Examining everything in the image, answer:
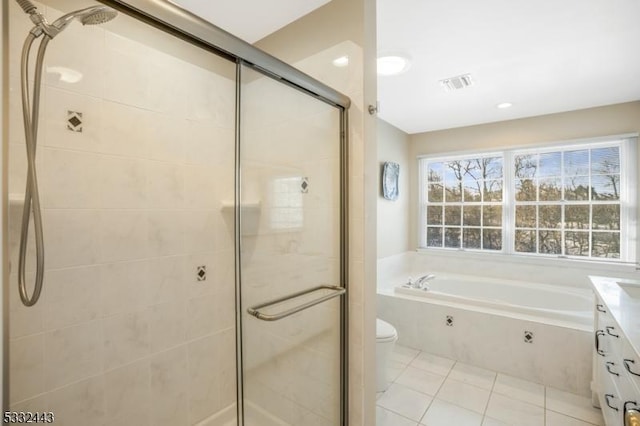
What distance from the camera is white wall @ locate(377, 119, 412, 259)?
3.61m

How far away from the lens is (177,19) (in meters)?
0.97

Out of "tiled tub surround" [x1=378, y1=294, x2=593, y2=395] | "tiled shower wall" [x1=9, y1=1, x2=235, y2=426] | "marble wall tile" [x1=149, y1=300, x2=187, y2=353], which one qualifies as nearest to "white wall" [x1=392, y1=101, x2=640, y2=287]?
"tiled tub surround" [x1=378, y1=294, x2=593, y2=395]

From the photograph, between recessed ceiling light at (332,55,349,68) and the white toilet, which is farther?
the white toilet

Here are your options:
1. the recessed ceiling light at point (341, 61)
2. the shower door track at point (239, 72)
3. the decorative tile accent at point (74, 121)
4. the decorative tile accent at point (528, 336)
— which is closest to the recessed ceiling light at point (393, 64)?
the recessed ceiling light at point (341, 61)

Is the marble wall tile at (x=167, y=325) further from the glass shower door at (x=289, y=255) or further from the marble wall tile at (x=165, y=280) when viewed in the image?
the glass shower door at (x=289, y=255)

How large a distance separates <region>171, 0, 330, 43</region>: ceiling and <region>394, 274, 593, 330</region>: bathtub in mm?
2542

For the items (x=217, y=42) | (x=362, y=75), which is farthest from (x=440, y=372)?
(x=217, y=42)

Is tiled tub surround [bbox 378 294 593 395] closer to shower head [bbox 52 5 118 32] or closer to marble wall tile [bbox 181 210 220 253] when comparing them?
marble wall tile [bbox 181 210 220 253]

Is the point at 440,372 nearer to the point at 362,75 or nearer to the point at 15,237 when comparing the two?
the point at 362,75

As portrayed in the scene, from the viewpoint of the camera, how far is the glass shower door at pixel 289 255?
1.30 metres

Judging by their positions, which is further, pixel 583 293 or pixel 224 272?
pixel 583 293

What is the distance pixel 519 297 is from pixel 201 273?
327cm

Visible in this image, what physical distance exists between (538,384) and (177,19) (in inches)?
126

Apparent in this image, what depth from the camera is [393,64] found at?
2.18 meters
